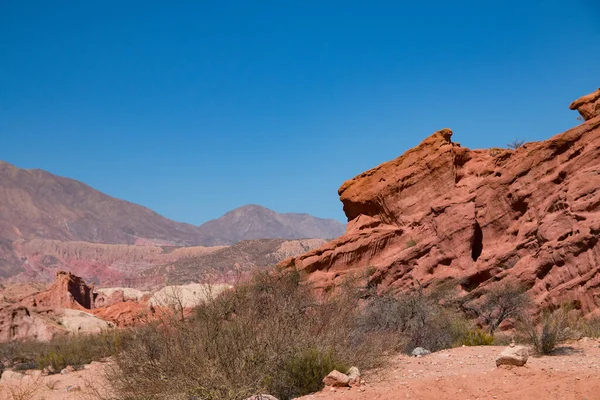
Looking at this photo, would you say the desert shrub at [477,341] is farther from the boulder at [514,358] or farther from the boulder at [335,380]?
the boulder at [335,380]

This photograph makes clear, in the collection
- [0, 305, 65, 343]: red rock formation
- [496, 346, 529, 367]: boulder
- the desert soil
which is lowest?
the desert soil

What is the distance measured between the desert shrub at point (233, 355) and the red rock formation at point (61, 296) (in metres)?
34.4

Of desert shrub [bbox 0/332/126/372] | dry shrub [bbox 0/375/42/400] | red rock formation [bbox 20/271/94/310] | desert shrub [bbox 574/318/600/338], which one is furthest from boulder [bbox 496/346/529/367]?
red rock formation [bbox 20/271/94/310]

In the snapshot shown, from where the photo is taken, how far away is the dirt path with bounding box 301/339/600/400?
6891 millimetres

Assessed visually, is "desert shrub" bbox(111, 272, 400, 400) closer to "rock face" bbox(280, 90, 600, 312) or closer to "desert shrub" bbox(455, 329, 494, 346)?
"desert shrub" bbox(455, 329, 494, 346)

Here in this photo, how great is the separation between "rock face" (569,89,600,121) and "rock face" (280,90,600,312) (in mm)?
1711

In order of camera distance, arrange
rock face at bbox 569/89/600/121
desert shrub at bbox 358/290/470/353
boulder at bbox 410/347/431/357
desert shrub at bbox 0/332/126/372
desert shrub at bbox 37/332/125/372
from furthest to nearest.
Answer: rock face at bbox 569/89/600/121, desert shrub at bbox 0/332/126/372, desert shrub at bbox 37/332/125/372, desert shrub at bbox 358/290/470/353, boulder at bbox 410/347/431/357

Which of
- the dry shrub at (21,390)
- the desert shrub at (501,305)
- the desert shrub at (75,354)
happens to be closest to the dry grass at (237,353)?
the dry shrub at (21,390)

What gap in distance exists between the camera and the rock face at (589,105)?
20609mm

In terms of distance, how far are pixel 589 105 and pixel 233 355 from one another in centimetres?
1909

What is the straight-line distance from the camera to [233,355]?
292 inches

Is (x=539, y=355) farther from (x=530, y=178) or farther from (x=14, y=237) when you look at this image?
(x=14, y=237)

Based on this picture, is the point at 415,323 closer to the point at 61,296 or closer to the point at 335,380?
the point at 335,380

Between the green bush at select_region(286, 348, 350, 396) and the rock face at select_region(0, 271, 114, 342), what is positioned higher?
the rock face at select_region(0, 271, 114, 342)
